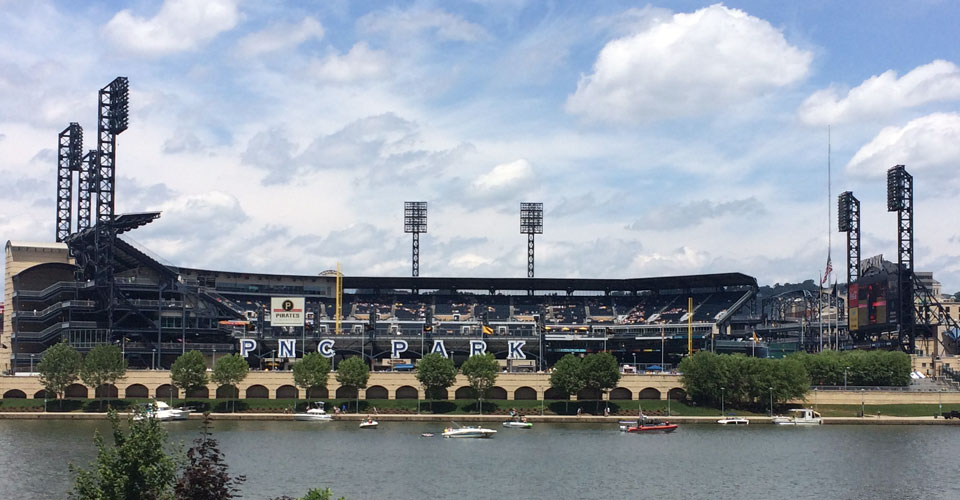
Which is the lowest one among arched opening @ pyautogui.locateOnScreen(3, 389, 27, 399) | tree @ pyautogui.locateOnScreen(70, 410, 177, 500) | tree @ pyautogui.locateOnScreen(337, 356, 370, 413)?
arched opening @ pyautogui.locateOnScreen(3, 389, 27, 399)

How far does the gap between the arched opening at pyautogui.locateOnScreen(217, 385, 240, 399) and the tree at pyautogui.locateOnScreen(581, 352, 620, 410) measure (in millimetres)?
54973

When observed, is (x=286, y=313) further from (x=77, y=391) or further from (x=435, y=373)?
(x=435, y=373)

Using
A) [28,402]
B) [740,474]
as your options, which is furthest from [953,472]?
[28,402]

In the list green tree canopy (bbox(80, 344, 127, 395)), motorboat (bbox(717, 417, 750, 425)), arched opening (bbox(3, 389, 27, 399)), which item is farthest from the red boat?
arched opening (bbox(3, 389, 27, 399))

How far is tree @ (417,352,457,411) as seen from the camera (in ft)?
522

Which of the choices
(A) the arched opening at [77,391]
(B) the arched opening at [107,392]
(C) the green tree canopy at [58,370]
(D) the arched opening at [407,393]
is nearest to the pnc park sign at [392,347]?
(D) the arched opening at [407,393]

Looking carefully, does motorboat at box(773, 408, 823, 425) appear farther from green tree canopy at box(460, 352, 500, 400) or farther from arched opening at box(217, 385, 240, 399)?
arched opening at box(217, 385, 240, 399)

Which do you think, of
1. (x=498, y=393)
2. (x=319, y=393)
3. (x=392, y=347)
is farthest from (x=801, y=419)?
(x=319, y=393)

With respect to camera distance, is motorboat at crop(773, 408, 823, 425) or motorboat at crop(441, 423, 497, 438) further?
motorboat at crop(773, 408, 823, 425)

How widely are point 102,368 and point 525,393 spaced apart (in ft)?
215

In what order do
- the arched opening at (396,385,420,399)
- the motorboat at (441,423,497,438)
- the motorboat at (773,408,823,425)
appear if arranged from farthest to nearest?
the arched opening at (396,385,420,399), the motorboat at (773,408,823,425), the motorboat at (441,423,497,438)

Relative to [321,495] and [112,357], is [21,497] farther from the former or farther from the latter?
[112,357]

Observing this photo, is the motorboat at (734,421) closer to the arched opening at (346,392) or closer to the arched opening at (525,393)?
the arched opening at (525,393)

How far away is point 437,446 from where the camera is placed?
384 ft
